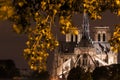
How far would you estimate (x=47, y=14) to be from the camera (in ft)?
41.2

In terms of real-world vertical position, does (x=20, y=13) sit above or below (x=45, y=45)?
above

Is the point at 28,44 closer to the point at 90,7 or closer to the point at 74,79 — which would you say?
the point at 90,7

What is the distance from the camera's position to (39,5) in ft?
40.8

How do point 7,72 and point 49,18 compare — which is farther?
point 7,72

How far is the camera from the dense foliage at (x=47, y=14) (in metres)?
12.1

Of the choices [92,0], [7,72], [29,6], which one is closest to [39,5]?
[29,6]

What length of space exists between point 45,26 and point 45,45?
0.41m

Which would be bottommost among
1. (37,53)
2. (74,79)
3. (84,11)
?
(74,79)

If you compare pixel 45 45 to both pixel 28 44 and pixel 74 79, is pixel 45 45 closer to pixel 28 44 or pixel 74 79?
pixel 28 44

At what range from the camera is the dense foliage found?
12.1 meters

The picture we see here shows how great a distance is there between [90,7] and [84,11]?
0.51ft

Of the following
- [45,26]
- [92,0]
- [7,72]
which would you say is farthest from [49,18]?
[7,72]

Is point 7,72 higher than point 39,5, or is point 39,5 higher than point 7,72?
point 39,5

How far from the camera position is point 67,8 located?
1231cm
